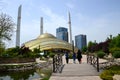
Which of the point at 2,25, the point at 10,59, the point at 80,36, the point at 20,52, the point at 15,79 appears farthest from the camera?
the point at 80,36

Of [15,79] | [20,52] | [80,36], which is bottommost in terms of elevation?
[15,79]

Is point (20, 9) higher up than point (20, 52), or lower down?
higher up

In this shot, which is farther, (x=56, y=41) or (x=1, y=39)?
(x=56, y=41)

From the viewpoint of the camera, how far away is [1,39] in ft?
112

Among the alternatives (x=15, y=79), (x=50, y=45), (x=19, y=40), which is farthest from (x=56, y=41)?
(x=15, y=79)

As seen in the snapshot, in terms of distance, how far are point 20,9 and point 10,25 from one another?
190ft

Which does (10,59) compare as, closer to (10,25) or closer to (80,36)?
(10,25)

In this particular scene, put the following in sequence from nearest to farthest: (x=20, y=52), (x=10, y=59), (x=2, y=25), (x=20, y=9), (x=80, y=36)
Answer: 1. (x=2, y=25)
2. (x=10, y=59)
3. (x=20, y=52)
4. (x=20, y=9)
5. (x=80, y=36)

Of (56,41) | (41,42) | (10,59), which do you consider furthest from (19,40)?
(10,59)

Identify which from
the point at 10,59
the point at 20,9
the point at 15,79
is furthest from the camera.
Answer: the point at 20,9

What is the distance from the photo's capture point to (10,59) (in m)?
37.8

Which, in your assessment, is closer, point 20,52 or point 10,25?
point 10,25

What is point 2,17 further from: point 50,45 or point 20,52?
point 50,45

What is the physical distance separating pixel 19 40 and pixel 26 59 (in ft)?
176
